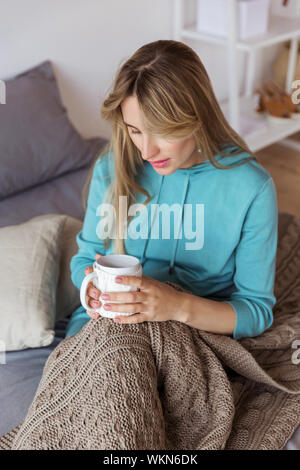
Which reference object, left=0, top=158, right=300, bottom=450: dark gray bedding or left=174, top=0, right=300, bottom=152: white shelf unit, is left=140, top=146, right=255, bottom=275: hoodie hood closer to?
left=0, top=158, right=300, bottom=450: dark gray bedding

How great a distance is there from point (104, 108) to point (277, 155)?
2167mm

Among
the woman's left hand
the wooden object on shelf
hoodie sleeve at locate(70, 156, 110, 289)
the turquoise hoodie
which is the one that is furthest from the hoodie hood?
the wooden object on shelf

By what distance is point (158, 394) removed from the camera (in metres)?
0.91

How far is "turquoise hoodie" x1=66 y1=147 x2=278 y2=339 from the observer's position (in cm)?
108

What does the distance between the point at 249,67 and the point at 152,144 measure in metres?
2.07

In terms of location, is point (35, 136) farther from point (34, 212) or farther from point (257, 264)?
point (257, 264)

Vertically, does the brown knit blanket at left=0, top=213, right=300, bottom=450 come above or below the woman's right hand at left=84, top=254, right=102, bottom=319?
below

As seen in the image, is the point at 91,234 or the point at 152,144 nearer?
the point at 152,144

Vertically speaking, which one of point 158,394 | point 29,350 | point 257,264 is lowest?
point 29,350

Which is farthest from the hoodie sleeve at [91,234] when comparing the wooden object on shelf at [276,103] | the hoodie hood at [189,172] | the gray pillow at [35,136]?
the wooden object on shelf at [276,103]

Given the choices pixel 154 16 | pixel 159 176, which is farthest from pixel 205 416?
pixel 154 16

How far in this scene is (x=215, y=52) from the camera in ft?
8.86

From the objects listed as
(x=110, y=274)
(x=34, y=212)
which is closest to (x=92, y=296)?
(x=110, y=274)

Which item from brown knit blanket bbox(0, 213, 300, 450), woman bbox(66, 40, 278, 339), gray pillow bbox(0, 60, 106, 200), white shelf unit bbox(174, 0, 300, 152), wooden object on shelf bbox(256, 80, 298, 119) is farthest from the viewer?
wooden object on shelf bbox(256, 80, 298, 119)
